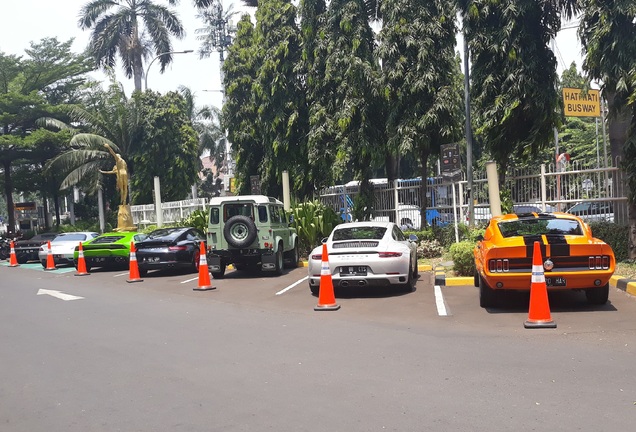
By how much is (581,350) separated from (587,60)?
843 cm

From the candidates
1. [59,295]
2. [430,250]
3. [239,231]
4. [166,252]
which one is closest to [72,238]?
[166,252]

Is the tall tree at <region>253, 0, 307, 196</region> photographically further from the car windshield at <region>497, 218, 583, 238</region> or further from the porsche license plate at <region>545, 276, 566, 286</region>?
the porsche license plate at <region>545, 276, 566, 286</region>

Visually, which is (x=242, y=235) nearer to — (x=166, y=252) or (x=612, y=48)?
(x=166, y=252)

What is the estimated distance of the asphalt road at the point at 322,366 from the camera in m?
5.07

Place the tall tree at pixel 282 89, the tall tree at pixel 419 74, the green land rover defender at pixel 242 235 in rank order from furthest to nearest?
the tall tree at pixel 282 89, the tall tree at pixel 419 74, the green land rover defender at pixel 242 235

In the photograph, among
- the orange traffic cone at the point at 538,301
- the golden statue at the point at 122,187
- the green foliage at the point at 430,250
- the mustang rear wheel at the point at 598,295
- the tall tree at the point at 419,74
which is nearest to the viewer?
the orange traffic cone at the point at 538,301

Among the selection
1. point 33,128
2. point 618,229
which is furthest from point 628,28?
point 33,128

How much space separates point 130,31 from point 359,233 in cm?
3632

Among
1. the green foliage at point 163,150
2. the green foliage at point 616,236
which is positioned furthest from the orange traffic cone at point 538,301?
the green foliage at point 163,150

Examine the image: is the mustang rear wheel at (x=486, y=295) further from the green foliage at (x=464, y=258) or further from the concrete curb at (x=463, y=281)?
the green foliage at (x=464, y=258)

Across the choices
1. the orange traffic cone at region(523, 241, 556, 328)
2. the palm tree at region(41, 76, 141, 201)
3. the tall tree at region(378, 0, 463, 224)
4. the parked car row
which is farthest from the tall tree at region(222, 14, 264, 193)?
the orange traffic cone at region(523, 241, 556, 328)

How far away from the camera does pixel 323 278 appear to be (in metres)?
10.7

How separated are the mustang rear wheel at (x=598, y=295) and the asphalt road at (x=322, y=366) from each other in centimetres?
20

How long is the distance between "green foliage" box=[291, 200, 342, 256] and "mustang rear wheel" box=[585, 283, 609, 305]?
1075cm
